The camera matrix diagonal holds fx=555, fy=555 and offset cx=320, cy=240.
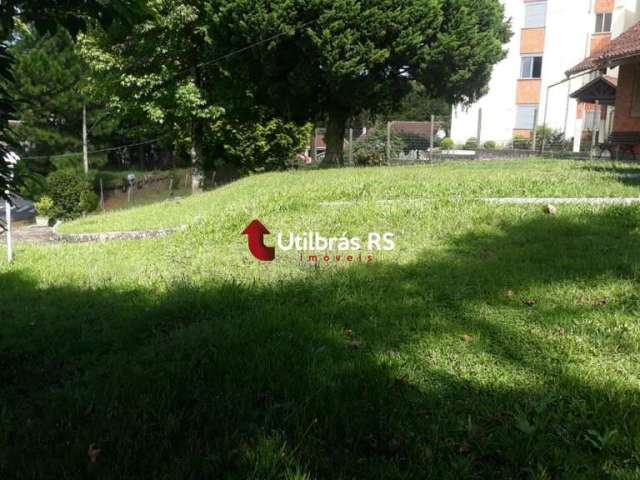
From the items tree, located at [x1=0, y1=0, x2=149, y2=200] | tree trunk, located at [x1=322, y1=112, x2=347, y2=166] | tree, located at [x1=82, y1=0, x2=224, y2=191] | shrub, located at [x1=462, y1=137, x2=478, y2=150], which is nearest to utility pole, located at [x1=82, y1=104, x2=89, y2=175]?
tree, located at [x1=82, y1=0, x2=224, y2=191]

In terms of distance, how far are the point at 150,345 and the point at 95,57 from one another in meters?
17.1

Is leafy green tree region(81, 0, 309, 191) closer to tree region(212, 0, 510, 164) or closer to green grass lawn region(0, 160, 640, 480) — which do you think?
tree region(212, 0, 510, 164)

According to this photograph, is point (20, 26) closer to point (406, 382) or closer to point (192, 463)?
point (192, 463)

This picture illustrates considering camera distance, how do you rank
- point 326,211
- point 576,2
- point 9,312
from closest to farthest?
point 9,312, point 326,211, point 576,2

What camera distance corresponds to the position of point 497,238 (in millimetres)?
5590

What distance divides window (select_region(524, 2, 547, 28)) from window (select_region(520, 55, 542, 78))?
67.4 inches

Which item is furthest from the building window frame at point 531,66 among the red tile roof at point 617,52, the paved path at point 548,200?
the paved path at point 548,200

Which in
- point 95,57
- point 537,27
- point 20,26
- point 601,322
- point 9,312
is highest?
point 537,27

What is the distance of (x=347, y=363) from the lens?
9.83ft

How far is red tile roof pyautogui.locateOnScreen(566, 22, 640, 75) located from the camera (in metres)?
14.0

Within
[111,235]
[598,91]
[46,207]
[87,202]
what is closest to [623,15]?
[598,91]

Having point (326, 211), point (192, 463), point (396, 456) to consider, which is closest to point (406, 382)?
point (396, 456)

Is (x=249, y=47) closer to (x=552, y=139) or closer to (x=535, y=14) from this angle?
(x=552, y=139)

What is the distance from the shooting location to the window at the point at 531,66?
31438mm
